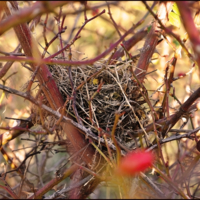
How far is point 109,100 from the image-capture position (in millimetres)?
1651

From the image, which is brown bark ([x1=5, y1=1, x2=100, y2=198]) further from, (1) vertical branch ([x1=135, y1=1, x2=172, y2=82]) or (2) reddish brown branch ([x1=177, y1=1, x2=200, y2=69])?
(2) reddish brown branch ([x1=177, y1=1, x2=200, y2=69])

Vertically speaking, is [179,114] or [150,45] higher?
[150,45]

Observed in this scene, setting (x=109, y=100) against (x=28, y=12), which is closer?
(x=28, y=12)

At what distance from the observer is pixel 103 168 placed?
150 cm

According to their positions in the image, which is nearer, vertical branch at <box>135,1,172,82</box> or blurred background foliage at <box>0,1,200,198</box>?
vertical branch at <box>135,1,172,82</box>

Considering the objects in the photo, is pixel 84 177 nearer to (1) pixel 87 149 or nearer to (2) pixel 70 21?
(1) pixel 87 149

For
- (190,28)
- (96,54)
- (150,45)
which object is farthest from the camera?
(96,54)

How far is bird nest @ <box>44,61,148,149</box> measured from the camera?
60.4 inches

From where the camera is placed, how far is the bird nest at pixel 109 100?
1.53 m

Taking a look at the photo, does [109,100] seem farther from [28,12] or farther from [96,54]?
[96,54]

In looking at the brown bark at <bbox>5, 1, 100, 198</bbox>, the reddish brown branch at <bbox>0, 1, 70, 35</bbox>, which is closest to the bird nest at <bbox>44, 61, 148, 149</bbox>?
the brown bark at <bbox>5, 1, 100, 198</bbox>

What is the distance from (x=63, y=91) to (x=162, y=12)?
2.32ft

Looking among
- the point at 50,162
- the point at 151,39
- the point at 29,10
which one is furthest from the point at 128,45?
the point at 50,162

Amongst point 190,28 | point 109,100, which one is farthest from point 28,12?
point 109,100
